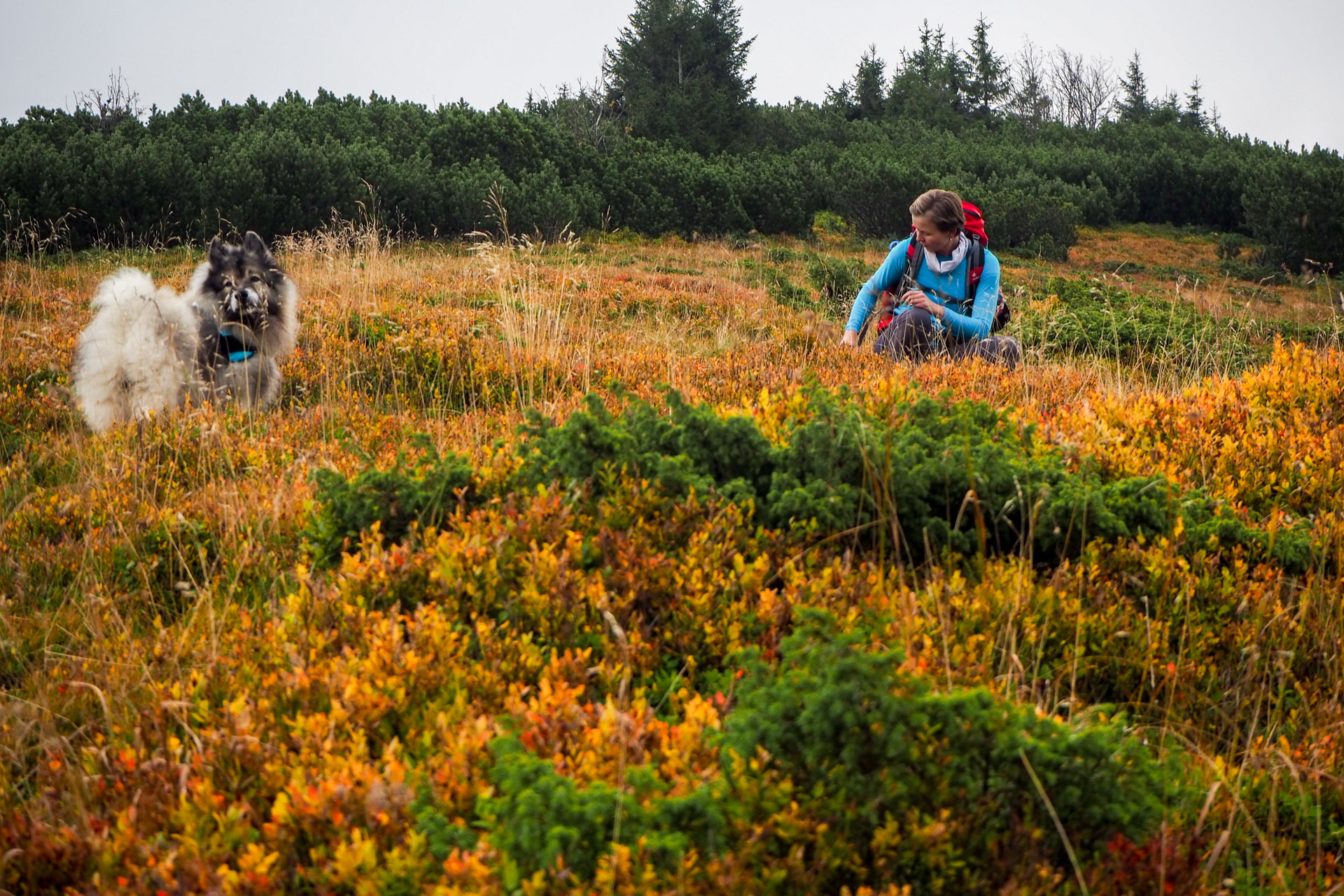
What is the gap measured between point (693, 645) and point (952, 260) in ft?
16.3

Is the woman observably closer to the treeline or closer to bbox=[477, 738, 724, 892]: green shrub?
bbox=[477, 738, 724, 892]: green shrub

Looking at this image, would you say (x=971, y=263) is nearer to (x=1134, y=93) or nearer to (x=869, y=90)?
(x=869, y=90)

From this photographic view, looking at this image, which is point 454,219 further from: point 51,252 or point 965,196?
point 965,196

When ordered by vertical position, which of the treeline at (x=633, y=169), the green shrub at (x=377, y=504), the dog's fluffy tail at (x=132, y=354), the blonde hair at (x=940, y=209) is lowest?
the green shrub at (x=377, y=504)

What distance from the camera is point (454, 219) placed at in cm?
1891

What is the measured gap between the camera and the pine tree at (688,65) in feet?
104

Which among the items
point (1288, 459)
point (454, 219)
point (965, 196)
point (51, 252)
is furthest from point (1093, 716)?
point (965, 196)

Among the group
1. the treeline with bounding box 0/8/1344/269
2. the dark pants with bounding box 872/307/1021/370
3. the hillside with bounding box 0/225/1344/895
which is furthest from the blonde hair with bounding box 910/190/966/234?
the treeline with bounding box 0/8/1344/269

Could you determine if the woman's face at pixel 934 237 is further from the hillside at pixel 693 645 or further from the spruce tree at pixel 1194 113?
the spruce tree at pixel 1194 113

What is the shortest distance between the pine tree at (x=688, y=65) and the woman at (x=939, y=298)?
26.6 m

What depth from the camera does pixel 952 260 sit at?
254 inches

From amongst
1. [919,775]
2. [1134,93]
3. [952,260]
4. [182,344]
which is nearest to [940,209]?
[952,260]

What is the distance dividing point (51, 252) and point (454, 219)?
7612mm

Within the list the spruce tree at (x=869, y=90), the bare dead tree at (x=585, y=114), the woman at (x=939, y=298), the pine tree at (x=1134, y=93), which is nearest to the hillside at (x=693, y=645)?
the woman at (x=939, y=298)
